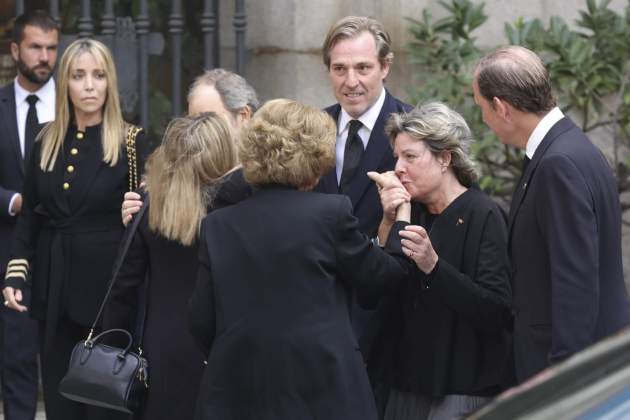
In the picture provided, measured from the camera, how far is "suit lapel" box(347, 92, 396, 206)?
5141 mm

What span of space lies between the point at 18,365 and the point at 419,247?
9.94ft

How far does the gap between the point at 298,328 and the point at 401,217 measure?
2.16 feet

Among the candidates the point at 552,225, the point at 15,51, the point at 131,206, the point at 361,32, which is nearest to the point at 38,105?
the point at 15,51

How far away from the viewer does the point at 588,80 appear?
7.39 metres

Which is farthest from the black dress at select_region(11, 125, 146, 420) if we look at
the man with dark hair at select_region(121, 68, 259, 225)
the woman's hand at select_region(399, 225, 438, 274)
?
the woman's hand at select_region(399, 225, 438, 274)

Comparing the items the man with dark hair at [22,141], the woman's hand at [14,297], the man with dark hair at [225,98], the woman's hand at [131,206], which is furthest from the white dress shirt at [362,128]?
the man with dark hair at [22,141]

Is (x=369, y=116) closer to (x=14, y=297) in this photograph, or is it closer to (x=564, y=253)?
(x=564, y=253)

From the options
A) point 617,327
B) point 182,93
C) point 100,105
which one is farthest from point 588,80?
point 617,327

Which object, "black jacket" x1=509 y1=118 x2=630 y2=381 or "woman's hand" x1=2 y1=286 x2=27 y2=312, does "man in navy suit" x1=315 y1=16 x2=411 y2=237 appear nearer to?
"black jacket" x1=509 y1=118 x2=630 y2=381

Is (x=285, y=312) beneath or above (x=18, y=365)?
above

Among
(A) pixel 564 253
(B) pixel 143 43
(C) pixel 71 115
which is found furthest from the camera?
(B) pixel 143 43

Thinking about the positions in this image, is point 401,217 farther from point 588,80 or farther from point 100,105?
point 588,80

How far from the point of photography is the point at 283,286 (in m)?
4.17

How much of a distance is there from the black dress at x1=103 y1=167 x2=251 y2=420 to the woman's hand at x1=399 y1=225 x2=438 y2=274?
760 mm
